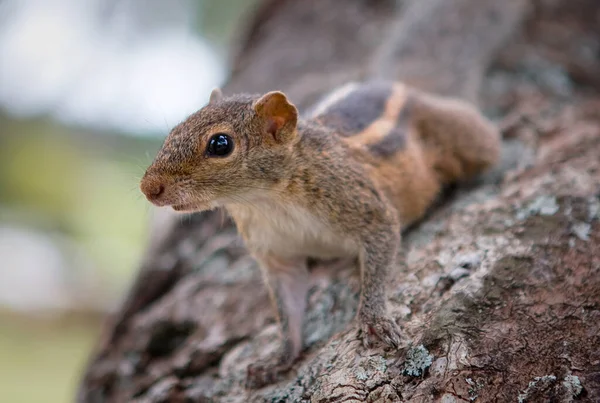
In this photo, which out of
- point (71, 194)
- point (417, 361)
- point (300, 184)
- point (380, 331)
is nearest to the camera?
point (417, 361)

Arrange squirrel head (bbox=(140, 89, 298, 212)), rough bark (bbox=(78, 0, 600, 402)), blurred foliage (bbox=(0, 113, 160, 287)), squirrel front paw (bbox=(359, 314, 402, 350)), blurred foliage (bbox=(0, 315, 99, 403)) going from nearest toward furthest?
rough bark (bbox=(78, 0, 600, 402)), squirrel front paw (bbox=(359, 314, 402, 350)), squirrel head (bbox=(140, 89, 298, 212)), blurred foliage (bbox=(0, 315, 99, 403)), blurred foliage (bbox=(0, 113, 160, 287))

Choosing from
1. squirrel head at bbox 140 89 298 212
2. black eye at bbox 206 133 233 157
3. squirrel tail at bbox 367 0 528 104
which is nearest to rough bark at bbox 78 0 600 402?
squirrel tail at bbox 367 0 528 104

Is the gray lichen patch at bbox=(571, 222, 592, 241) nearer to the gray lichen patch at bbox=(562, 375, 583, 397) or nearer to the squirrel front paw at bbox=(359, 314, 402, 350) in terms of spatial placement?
the gray lichen patch at bbox=(562, 375, 583, 397)

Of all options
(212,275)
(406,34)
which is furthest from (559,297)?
(406,34)

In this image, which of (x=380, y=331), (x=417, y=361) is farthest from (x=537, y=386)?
(x=380, y=331)

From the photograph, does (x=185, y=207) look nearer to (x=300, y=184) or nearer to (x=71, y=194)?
(x=300, y=184)

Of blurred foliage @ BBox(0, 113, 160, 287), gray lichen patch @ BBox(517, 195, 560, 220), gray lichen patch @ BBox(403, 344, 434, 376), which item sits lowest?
gray lichen patch @ BBox(403, 344, 434, 376)

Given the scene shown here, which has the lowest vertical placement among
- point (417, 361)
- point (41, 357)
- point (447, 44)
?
point (417, 361)
